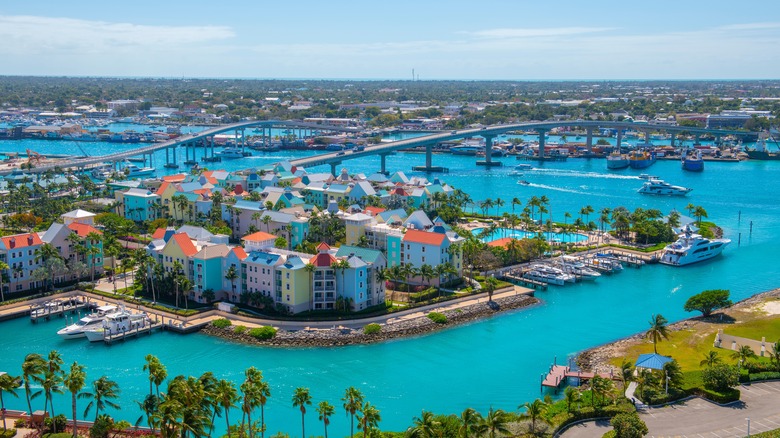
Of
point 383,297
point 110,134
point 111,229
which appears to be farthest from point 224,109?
point 383,297

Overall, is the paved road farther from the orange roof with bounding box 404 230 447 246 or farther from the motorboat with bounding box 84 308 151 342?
the motorboat with bounding box 84 308 151 342

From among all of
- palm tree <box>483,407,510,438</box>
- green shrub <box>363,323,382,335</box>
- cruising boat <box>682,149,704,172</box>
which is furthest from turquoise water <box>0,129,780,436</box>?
cruising boat <box>682,149,704,172</box>

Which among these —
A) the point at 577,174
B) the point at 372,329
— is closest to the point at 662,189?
the point at 577,174

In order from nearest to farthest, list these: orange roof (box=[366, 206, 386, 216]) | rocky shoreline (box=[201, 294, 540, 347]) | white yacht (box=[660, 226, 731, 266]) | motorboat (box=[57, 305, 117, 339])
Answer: rocky shoreline (box=[201, 294, 540, 347]) < motorboat (box=[57, 305, 117, 339]) < white yacht (box=[660, 226, 731, 266]) < orange roof (box=[366, 206, 386, 216])

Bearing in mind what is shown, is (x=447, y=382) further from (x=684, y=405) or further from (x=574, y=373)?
(x=684, y=405)

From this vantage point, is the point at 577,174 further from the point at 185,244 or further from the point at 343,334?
the point at 343,334

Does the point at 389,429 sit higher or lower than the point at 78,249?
lower
